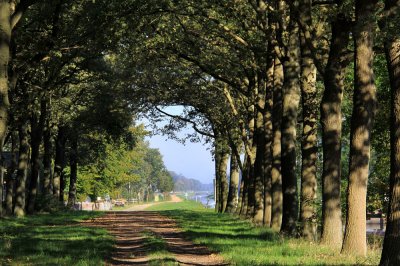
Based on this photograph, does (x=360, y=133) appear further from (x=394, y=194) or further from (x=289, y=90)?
(x=289, y=90)

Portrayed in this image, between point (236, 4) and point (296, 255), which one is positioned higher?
point (236, 4)

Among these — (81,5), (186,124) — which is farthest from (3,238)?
(186,124)

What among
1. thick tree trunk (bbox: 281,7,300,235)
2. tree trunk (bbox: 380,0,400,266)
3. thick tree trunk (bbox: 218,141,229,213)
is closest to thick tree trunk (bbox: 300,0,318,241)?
thick tree trunk (bbox: 281,7,300,235)

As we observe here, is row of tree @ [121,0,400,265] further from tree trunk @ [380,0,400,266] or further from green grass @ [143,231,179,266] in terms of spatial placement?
green grass @ [143,231,179,266]

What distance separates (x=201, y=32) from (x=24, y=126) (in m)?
11.5

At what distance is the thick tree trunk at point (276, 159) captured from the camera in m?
21.1

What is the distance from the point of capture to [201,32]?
1063 inches

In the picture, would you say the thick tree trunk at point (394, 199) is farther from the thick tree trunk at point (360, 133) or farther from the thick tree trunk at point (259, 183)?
the thick tree trunk at point (259, 183)

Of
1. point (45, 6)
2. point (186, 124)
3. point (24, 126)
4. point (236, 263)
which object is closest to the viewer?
point (236, 263)

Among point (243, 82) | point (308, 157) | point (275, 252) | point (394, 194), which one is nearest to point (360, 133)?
point (394, 194)

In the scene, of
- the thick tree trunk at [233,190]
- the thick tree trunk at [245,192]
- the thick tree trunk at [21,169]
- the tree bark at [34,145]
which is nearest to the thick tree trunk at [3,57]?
the thick tree trunk at [21,169]

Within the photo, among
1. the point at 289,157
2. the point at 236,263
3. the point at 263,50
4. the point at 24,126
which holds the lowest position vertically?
the point at 236,263

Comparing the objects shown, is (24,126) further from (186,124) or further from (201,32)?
(186,124)

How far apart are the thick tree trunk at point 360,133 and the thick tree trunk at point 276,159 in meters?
8.73
